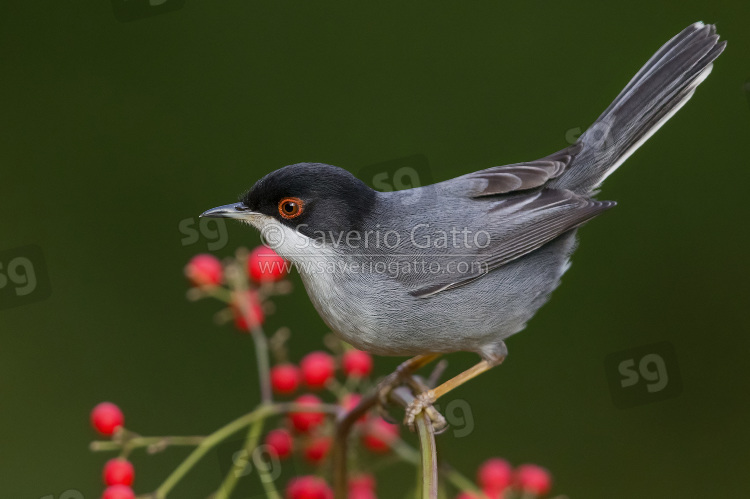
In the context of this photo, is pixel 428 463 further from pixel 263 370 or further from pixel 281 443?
pixel 281 443

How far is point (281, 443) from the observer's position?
2453mm

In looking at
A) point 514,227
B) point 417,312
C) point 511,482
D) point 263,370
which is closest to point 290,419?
point 263,370

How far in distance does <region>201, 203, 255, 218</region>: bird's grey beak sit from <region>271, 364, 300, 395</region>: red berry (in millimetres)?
551

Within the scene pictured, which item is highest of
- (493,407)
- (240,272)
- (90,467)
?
(240,272)

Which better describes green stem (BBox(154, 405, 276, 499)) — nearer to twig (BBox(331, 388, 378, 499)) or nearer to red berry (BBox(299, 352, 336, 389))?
twig (BBox(331, 388, 378, 499))

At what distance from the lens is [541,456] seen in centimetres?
471

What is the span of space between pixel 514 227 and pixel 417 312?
1.79ft

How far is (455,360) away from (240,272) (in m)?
2.41

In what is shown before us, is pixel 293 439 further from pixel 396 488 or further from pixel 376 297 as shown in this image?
pixel 396 488

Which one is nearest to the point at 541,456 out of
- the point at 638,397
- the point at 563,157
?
the point at 638,397

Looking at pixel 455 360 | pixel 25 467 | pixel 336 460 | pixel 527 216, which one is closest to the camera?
pixel 336 460

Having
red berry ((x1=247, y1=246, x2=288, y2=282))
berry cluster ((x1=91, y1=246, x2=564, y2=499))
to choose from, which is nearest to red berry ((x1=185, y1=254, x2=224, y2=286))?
berry cluster ((x1=91, y1=246, x2=564, y2=499))

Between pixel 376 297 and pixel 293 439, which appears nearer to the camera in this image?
pixel 293 439

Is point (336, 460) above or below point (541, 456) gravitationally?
above
